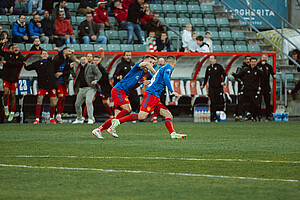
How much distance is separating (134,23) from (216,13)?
5.21m

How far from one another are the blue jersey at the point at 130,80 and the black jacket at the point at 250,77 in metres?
8.15

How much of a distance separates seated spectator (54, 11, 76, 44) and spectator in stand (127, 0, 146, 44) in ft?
7.36

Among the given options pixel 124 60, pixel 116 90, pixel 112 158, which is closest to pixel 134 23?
pixel 124 60

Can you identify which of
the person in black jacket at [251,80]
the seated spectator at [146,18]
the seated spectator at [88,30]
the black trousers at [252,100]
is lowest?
the black trousers at [252,100]

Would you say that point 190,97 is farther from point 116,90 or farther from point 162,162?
point 162,162

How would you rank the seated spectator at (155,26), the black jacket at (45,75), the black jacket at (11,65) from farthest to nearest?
the seated spectator at (155,26) → the black jacket at (11,65) → the black jacket at (45,75)

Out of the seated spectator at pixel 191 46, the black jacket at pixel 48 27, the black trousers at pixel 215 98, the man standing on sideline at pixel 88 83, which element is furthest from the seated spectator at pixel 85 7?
the black trousers at pixel 215 98

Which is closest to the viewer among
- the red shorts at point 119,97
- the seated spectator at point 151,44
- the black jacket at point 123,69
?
the red shorts at point 119,97

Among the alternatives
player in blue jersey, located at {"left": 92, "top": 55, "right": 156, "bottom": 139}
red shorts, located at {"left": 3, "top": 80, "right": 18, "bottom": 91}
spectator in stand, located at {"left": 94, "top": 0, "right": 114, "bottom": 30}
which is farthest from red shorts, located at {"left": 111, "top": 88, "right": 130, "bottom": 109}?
spectator in stand, located at {"left": 94, "top": 0, "right": 114, "bottom": 30}

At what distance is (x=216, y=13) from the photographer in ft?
91.3

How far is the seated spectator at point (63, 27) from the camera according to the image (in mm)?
22547

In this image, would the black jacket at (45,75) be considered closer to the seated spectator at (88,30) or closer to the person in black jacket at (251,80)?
the seated spectator at (88,30)

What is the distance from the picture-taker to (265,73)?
845 inches

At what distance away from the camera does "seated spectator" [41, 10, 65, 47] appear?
22.6 meters
